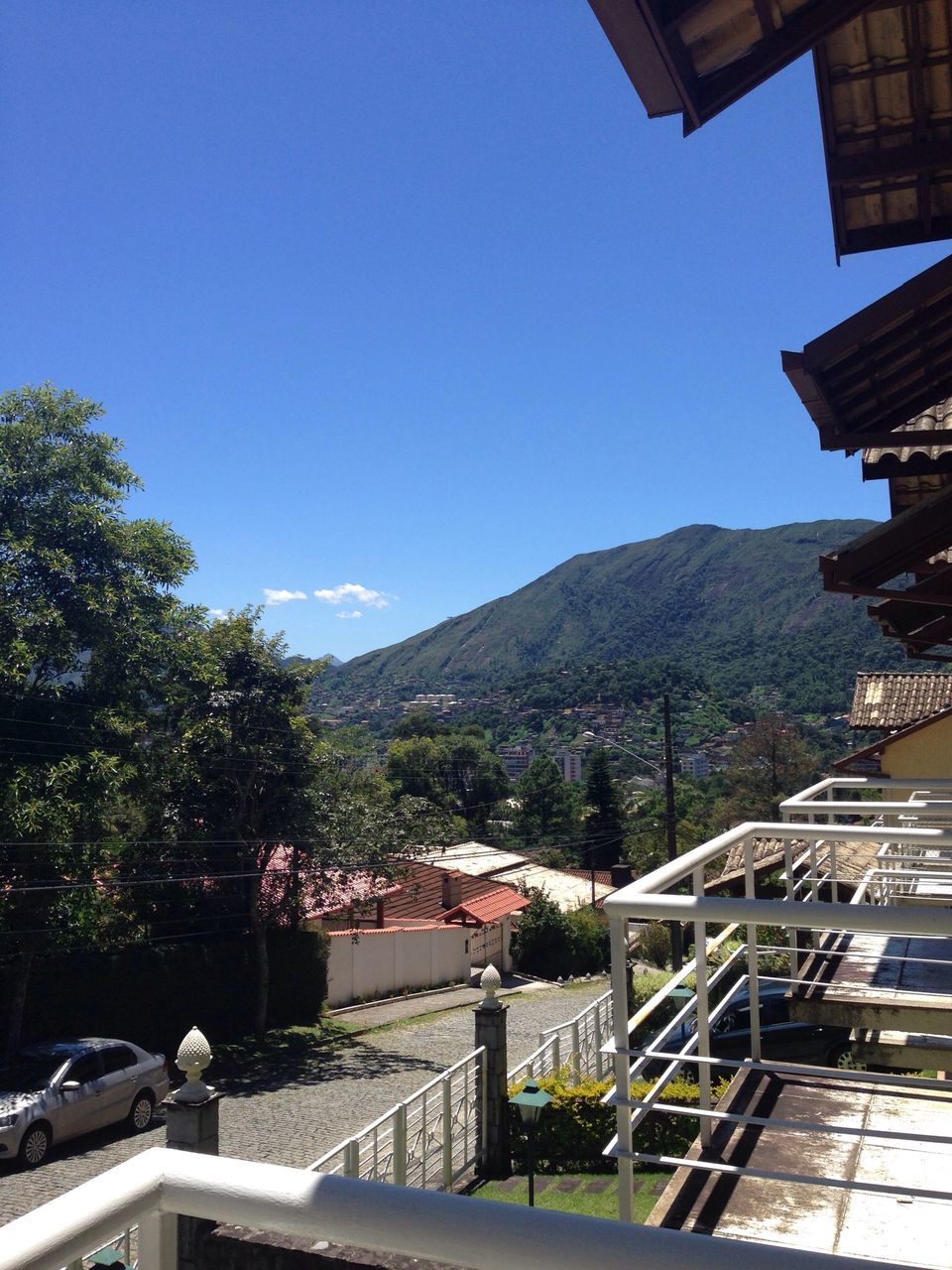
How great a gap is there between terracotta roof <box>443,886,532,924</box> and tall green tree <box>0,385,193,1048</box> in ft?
50.7

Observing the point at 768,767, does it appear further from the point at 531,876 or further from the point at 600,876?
the point at 531,876

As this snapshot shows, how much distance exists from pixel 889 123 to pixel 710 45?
1.48m

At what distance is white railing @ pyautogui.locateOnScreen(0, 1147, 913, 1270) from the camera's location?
3.23 feet

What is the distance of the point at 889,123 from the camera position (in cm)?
407

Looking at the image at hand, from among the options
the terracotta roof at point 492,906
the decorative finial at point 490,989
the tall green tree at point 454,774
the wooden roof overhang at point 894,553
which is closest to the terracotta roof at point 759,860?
the decorative finial at point 490,989

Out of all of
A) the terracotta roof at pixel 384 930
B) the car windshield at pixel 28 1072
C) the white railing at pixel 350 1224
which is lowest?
the terracotta roof at pixel 384 930

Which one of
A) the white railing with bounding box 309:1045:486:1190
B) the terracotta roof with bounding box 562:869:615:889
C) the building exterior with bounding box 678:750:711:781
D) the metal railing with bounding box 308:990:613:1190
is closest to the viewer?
the white railing with bounding box 309:1045:486:1190

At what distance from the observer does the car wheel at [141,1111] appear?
15.4 metres

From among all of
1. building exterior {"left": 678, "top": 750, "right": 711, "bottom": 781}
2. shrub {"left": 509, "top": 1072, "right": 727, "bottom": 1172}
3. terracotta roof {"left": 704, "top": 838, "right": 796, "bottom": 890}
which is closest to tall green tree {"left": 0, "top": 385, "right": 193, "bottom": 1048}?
shrub {"left": 509, "top": 1072, "right": 727, "bottom": 1172}

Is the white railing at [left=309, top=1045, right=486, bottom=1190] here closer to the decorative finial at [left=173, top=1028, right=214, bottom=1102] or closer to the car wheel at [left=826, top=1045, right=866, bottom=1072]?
the decorative finial at [left=173, top=1028, right=214, bottom=1102]

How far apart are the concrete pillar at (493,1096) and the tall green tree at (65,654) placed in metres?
8.69

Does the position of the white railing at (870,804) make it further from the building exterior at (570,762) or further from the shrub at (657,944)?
the building exterior at (570,762)

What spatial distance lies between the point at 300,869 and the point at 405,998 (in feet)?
24.8

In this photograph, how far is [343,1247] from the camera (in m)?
1.38
